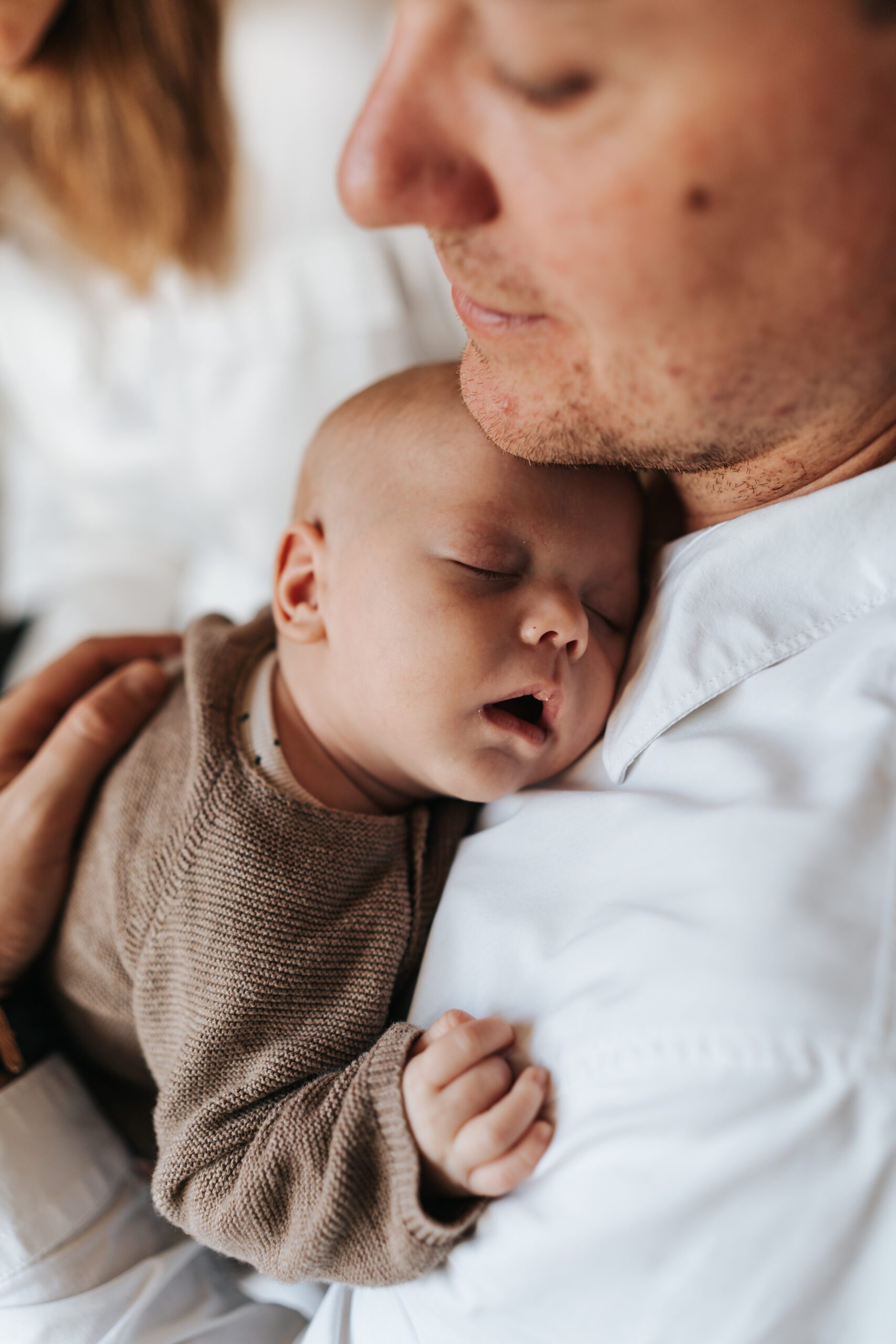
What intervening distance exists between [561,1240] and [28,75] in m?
1.82

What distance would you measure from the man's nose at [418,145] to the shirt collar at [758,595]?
0.38m

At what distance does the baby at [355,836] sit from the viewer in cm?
86

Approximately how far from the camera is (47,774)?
4.03ft

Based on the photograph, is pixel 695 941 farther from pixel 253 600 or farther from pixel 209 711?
pixel 253 600

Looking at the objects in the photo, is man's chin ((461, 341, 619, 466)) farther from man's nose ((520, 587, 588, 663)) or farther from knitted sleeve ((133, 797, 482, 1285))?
knitted sleeve ((133, 797, 482, 1285))

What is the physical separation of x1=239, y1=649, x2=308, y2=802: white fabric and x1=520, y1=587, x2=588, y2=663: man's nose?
32cm

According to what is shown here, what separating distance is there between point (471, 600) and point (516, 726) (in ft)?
0.46

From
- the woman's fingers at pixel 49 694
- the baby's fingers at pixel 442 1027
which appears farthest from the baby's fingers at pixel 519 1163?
the woman's fingers at pixel 49 694

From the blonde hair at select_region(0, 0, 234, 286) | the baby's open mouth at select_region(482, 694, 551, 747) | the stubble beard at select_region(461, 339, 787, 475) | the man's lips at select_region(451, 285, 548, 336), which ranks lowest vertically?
the baby's open mouth at select_region(482, 694, 551, 747)

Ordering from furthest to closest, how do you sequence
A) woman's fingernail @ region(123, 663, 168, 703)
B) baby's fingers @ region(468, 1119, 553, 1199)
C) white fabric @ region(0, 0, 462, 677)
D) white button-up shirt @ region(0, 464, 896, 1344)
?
white fabric @ region(0, 0, 462, 677) < woman's fingernail @ region(123, 663, 168, 703) < baby's fingers @ region(468, 1119, 553, 1199) < white button-up shirt @ region(0, 464, 896, 1344)

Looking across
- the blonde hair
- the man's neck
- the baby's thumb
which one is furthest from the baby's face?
the blonde hair

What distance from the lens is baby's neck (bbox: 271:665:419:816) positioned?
1160mm

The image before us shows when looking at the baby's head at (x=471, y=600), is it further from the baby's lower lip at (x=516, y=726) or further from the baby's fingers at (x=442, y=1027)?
the baby's fingers at (x=442, y=1027)

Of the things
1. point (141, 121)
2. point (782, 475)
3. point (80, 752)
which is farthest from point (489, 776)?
point (141, 121)
